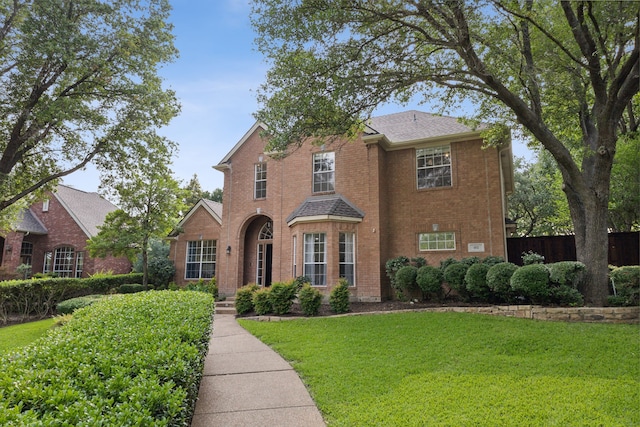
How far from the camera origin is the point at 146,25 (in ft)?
42.4

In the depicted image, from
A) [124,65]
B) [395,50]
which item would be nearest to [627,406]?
[395,50]

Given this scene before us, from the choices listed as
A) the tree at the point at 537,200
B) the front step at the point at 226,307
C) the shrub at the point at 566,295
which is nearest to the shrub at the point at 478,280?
the shrub at the point at 566,295

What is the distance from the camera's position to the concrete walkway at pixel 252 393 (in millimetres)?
4086

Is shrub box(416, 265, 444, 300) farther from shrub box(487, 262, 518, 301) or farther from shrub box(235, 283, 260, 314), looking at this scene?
shrub box(235, 283, 260, 314)

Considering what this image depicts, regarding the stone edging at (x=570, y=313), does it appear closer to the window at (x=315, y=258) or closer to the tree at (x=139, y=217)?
the window at (x=315, y=258)

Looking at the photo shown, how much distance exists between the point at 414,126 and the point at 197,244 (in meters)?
11.8

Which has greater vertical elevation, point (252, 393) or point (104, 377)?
point (104, 377)

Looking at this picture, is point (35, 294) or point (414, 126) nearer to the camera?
point (35, 294)

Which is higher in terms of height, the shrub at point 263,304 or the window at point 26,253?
the window at point 26,253

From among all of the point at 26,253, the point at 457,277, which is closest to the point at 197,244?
the point at 26,253

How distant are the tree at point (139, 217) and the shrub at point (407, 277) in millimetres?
10710

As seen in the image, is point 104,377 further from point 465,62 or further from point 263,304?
point 465,62

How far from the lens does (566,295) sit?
8.98m

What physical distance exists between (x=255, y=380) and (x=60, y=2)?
41.5 feet
